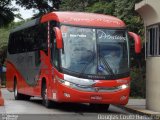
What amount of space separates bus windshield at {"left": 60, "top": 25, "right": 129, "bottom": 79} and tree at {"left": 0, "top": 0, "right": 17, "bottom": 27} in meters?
32.9

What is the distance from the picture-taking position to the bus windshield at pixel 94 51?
59.6 feet

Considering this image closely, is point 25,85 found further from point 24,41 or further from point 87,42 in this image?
point 87,42

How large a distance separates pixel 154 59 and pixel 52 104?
4289 mm

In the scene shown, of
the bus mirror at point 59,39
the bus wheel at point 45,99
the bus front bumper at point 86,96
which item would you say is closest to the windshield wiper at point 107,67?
the bus front bumper at point 86,96

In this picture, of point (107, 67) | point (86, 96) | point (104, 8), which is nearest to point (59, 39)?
point (107, 67)

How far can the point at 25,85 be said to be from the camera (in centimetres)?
2436

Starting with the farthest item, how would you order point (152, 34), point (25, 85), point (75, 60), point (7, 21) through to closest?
point (7, 21)
point (25, 85)
point (152, 34)
point (75, 60)

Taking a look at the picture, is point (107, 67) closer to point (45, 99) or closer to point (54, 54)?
point (54, 54)

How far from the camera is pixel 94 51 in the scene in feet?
60.3

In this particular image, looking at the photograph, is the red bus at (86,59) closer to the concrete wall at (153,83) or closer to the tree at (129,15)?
the concrete wall at (153,83)

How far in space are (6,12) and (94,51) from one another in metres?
33.9

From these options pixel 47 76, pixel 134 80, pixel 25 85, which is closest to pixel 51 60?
pixel 47 76

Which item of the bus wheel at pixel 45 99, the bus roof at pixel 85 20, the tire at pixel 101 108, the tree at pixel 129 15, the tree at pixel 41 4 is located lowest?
the tire at pixel 101 108

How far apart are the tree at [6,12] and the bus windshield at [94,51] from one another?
32935 millimetres
